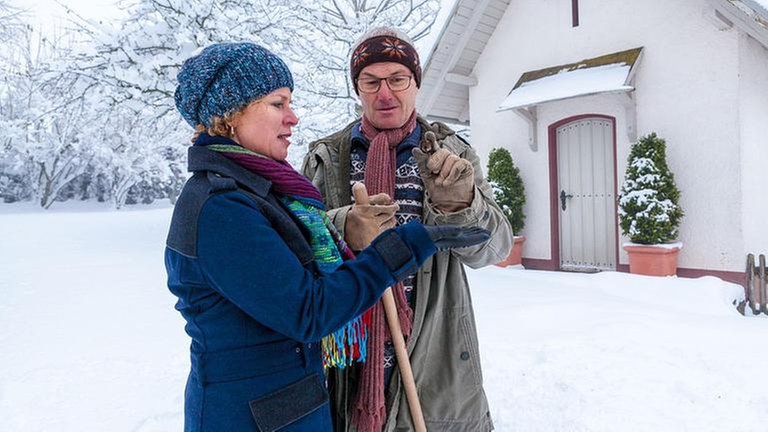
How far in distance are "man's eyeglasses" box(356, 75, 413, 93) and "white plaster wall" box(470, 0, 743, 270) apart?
666 centimetres

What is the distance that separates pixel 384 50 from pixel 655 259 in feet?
21.6

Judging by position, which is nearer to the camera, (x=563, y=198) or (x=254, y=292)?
(x=254, y=292)

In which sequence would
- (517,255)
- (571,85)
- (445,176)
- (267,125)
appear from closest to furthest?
(267,125)
(445,176)
(571,85)
(517,255)

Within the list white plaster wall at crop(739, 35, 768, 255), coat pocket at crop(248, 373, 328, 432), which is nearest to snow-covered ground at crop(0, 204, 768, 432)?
white plaster wall at crop(739, 35, 768, 255)

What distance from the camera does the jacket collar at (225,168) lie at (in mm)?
1289

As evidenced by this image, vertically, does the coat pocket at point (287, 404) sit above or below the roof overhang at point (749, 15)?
below

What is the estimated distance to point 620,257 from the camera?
8055 mm

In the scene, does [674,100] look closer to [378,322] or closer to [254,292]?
[378,322]

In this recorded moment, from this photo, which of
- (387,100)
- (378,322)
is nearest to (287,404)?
(378,322)

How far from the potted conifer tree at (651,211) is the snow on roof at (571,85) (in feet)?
3.04

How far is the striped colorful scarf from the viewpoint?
1345mm

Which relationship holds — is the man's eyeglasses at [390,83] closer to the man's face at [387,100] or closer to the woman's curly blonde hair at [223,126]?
the man's face at [387,100]

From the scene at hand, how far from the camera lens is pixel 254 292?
3.82 ft

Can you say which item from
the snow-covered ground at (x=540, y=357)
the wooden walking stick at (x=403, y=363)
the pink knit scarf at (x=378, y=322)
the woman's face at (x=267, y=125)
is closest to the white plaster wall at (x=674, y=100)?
the snow-covered ground at (x=540, y=357)
